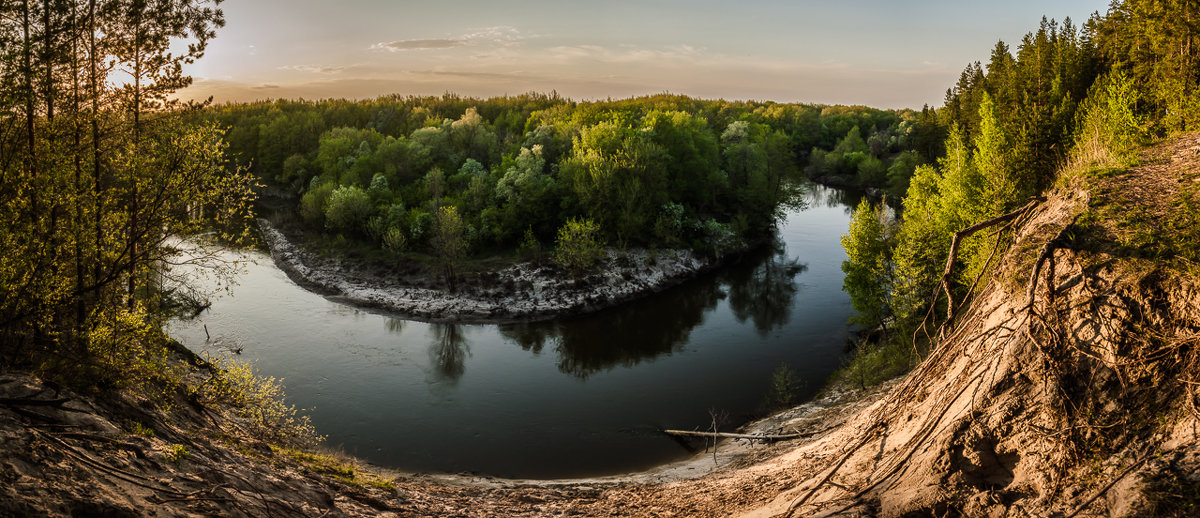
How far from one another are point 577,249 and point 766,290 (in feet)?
42.5

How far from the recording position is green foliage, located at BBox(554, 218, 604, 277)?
131ft

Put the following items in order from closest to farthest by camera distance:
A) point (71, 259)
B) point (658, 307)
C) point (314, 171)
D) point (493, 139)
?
point (71, 259) < point (658, 307) < point (493, 139) < point (314, 171)

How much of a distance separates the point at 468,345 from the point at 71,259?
21548 mm

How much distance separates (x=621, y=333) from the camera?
3381cm

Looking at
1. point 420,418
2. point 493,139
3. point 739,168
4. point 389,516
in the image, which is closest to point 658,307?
point 420,418

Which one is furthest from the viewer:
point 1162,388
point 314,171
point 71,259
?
point 314,171

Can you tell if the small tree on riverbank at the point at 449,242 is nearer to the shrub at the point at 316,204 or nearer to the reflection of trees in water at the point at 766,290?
the shrub at the point at 316,204

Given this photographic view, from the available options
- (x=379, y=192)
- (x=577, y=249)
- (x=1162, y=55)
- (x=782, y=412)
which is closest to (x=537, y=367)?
(x=782, y=412)

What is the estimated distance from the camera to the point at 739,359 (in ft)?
93.6

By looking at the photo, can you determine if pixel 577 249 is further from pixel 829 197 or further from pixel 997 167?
pixel 829 197

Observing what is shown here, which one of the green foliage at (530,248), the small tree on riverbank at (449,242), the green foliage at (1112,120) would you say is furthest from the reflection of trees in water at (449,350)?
the green foliage at (1112,120)

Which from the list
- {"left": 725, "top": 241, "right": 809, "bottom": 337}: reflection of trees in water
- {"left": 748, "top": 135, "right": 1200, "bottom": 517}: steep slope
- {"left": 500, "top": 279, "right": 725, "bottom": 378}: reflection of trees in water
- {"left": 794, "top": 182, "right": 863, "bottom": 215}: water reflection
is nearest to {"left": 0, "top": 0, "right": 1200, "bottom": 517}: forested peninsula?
{"left": 748, "top": 135, "right": 1200, "bottom": 517}: steep slope

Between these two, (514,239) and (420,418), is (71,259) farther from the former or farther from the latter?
(514,239)

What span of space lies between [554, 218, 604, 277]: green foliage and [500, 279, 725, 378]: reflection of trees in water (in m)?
4.18
